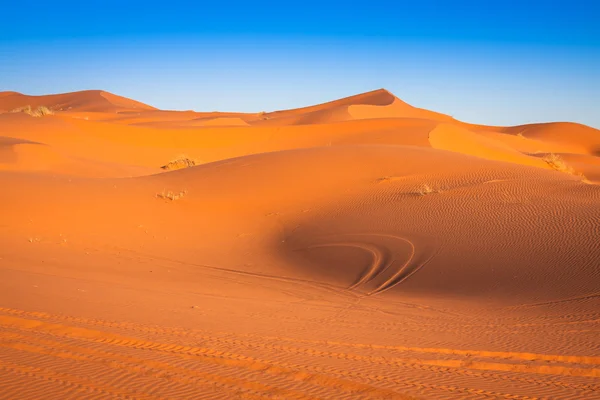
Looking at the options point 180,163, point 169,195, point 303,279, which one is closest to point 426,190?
point 303,279

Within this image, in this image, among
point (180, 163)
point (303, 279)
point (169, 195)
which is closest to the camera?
point (303, 279)

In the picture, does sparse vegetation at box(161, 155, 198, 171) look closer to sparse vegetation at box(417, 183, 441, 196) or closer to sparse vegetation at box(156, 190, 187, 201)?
sparse vegetation at box(156, 190, 187, 201)

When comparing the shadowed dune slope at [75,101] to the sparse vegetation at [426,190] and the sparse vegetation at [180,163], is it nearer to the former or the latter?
the sparse vegetation at [180,163]

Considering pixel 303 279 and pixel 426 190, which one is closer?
pixel 303 279

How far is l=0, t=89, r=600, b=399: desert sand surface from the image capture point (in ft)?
17.7

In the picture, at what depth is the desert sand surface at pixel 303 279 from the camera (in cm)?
539

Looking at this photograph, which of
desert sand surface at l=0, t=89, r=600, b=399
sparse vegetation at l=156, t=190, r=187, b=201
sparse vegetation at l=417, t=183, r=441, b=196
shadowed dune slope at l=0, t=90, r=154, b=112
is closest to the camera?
desert sand surface at l=0, t=89, r=600, b=399

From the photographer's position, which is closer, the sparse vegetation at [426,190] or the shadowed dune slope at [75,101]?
the sparse vegetation at [426,190]

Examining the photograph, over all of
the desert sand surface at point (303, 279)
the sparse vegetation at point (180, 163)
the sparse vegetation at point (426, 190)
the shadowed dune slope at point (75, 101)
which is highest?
the shadowed dune slope at point (75, 101)

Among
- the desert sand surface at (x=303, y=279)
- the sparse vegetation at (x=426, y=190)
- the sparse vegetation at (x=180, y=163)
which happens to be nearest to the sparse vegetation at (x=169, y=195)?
the desert sand surface at (x=303, y=279)

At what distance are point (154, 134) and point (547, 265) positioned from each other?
33.1 metres

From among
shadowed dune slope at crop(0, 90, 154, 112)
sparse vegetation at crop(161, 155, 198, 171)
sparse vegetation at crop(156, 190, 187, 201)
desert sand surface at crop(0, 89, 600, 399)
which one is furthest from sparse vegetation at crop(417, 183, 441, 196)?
shadowed dune slope at crop(0, 90, 154, 112)

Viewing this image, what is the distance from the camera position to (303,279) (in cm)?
1153

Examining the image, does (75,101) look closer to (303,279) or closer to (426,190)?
(426,190)
